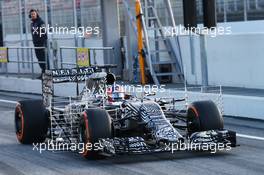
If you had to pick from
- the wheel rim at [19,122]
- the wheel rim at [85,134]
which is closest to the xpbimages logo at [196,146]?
the wheel rim at [85,134]

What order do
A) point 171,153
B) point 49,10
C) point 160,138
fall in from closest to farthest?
point 160,138
point 171,153
point 49,10

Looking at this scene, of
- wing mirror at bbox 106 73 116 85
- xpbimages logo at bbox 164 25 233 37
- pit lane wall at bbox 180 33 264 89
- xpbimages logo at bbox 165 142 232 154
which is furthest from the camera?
xpbimages logo at bbox 164 25 233 37

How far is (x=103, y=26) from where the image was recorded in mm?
23500

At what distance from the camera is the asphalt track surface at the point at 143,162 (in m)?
10.3

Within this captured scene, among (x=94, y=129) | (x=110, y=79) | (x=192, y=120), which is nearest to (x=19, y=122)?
(x=110, y=79)

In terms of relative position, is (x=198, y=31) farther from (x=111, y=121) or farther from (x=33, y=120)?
(x=111, y=121)

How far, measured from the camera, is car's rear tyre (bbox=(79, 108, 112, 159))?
10.8m

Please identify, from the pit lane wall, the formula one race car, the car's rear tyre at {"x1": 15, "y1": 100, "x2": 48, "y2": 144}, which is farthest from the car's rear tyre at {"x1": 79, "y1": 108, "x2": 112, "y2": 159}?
the pit lane wall

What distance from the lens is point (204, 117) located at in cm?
1150

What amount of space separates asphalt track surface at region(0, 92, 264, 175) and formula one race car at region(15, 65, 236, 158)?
20 cm

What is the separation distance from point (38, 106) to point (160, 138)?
2597mm

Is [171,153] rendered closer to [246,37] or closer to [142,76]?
[246,37]

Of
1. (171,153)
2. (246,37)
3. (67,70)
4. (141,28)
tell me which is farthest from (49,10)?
(171,153)

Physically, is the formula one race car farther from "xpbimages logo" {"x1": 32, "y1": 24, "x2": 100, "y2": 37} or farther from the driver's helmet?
"xpbimages logo" {"x1": 32, "y1": 24, "x2": 100, "y2": 37}
